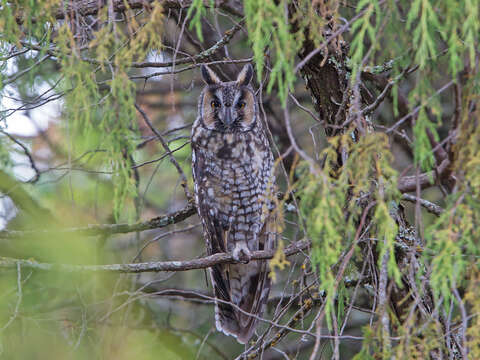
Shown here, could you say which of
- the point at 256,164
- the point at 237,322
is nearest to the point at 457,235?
the point at 256,164

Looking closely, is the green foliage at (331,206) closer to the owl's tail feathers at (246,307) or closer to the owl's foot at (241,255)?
the owl's foot at (241,255)

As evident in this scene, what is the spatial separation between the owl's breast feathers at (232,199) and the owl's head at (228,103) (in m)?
0.05

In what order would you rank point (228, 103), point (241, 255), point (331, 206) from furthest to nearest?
1. point (228, 103)
2. point (241, 255)
3. point (331, 206)

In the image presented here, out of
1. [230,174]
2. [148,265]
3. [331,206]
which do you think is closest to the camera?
[331,206]

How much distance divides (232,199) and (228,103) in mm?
606

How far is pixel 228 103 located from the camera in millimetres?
3215

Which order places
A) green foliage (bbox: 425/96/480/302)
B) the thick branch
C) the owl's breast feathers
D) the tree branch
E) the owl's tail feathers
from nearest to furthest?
green foliage (bbox: 425/96/480/302)
the thick branch
the tree branch
the owl's breast feathers
the owl's tail feathers

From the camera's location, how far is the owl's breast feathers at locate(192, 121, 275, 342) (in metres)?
3.32

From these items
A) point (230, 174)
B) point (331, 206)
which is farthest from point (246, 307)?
point (331, 206)

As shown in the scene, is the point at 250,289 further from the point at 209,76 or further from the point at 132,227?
the point at 209,76

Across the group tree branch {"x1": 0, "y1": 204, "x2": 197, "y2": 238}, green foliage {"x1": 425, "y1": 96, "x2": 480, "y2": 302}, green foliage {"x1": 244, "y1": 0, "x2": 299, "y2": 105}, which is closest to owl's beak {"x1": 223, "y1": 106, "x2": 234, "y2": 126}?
tree branch {"x1": 0, "y1": 204, "x2": 197, "y2": 238}

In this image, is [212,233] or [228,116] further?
[212,233]

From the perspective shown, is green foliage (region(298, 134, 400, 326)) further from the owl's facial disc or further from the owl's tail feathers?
the owl's tail feathers

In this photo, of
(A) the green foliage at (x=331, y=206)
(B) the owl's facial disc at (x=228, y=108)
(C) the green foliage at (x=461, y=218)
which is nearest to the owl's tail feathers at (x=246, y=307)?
(B) the owl's facial disc at (x=228, y=108)
